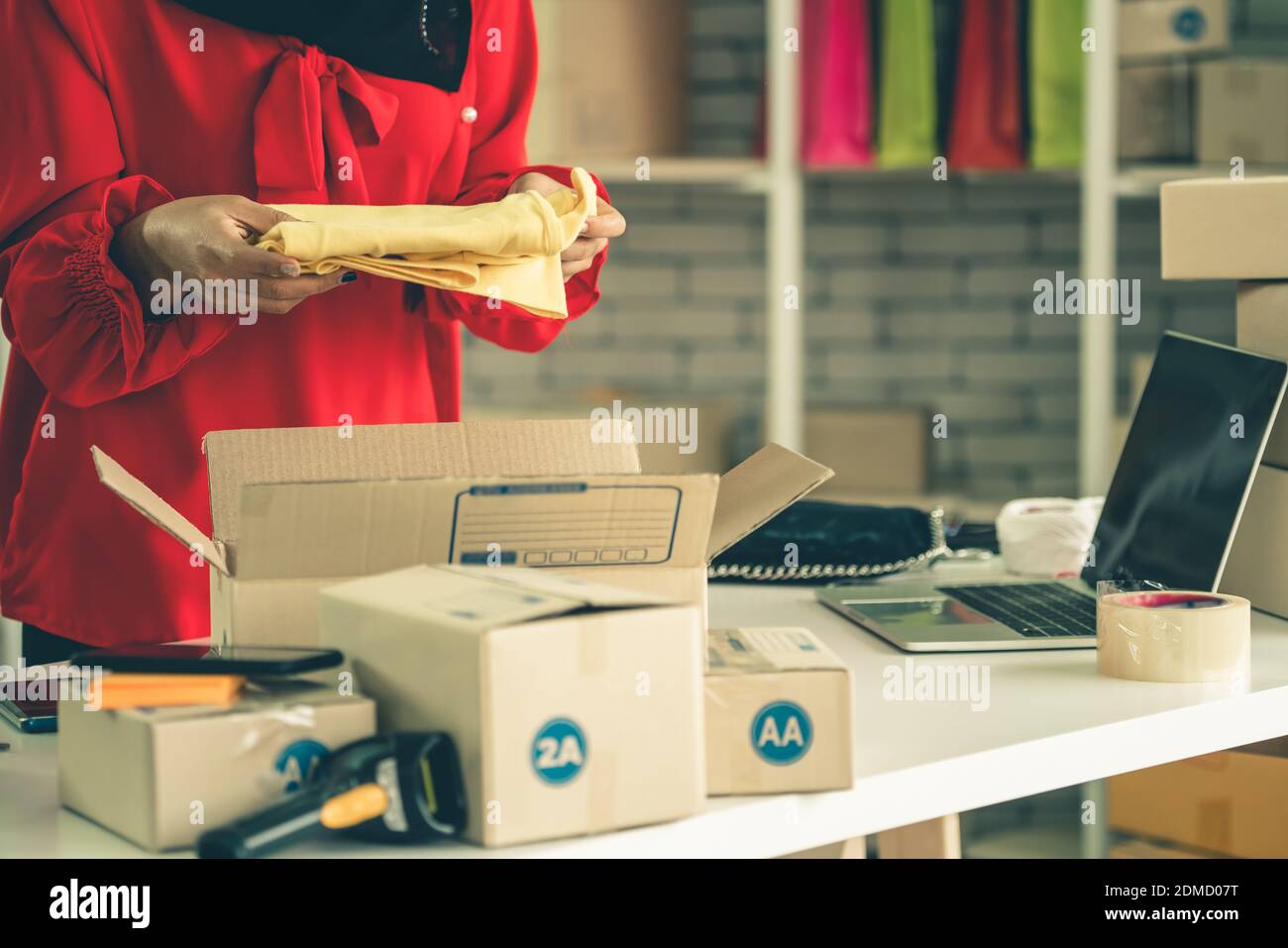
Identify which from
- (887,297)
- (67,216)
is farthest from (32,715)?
(887,297)

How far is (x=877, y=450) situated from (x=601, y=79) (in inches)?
35.8

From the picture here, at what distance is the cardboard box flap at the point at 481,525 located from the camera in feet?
2.91

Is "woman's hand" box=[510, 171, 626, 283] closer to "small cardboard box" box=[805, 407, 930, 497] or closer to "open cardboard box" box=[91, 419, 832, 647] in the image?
"open cardboard box" box=[91, 419, 832, 647]

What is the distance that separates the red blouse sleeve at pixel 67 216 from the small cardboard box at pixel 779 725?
0.69 m

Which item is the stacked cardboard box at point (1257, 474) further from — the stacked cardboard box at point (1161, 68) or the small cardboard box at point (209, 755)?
the stacked cardboard box at point (1161, 68)

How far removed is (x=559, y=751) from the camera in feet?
2.53

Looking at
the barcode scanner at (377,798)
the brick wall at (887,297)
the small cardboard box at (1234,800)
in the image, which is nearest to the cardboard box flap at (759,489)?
the barcode scanner at (377,798)

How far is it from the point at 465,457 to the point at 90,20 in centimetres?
59

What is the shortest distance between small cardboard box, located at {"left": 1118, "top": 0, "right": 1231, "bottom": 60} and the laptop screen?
1.53 m

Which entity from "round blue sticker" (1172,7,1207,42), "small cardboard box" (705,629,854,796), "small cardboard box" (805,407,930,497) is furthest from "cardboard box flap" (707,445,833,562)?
"round blue sticker" (1172,7,1207,42)

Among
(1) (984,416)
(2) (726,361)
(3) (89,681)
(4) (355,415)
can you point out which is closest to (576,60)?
(2) (726,361)

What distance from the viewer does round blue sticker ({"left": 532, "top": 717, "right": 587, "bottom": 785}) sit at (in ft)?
2.50

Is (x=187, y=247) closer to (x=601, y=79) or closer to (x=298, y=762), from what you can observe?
(x=298, y=762)

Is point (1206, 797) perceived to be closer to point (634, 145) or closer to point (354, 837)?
point (354, 837)
